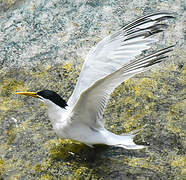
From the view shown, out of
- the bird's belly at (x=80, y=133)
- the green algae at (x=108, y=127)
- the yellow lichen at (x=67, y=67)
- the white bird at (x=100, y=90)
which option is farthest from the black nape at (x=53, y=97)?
the yellow lichen at (x=67, y=67)

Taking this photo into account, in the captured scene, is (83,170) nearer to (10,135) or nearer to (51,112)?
→ (51,112)

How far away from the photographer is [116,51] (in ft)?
10.8

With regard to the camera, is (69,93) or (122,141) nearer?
(122,141)

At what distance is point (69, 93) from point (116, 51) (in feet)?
2.16

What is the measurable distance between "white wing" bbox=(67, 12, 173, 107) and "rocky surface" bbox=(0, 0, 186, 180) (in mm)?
355

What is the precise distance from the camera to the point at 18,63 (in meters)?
4.04

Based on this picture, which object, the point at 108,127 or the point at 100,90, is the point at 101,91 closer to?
the point at 100,90

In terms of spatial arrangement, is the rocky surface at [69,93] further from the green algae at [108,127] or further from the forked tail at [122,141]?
the forked tail at [122,141]

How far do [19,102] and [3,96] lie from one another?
0.59 ft

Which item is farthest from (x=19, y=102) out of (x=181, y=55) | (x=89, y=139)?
(x=181, y=55)

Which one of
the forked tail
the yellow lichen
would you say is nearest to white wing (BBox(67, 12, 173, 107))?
the forked tail

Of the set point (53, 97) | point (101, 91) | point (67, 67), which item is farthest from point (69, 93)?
point (101, 91)

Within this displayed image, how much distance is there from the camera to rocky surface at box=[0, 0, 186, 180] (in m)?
2.90

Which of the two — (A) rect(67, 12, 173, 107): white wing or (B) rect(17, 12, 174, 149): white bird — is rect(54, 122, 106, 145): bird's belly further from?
(A) rect(67, 12, 173, 107): white wing
